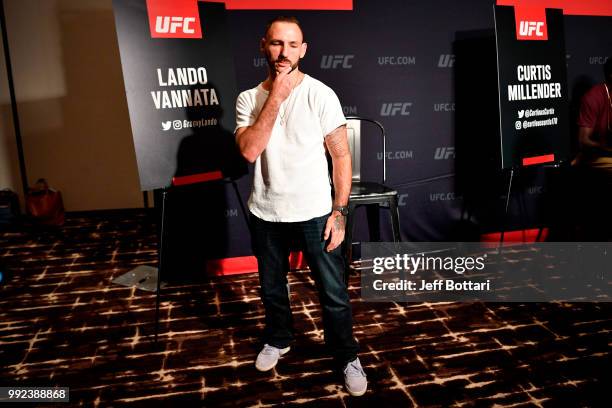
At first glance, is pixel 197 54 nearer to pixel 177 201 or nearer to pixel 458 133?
pixel 177 201

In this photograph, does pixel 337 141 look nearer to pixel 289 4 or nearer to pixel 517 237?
pixel 289 4

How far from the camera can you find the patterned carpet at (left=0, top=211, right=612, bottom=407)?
2.16 metres

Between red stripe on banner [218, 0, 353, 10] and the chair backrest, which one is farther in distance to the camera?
the chair backrest

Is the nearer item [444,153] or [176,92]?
[176,92]

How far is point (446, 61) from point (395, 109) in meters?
0.56

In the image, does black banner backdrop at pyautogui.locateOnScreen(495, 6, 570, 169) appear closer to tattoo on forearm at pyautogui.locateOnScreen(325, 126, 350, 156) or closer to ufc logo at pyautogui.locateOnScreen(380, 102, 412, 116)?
ufc logo at pyautogui.locateOnScreen(380, 102, 412, 116)

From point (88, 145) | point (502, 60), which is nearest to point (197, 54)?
point (502, 60)

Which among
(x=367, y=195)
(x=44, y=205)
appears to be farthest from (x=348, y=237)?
(x=44, y=205)

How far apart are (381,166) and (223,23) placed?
1710mm

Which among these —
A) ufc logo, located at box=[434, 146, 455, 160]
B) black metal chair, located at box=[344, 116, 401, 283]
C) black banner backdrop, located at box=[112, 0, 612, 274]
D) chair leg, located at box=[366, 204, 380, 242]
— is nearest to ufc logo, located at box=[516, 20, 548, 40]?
black banner backdrop, located at box=[112, 0, 612, 274]

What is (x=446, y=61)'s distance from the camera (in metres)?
3.74

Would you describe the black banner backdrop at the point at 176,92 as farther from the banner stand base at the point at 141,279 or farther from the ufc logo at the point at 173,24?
the banner stand base at the point at 141,279

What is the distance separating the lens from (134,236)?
4.51m

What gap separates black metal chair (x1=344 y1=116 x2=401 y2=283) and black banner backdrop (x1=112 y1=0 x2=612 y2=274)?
0.13m
